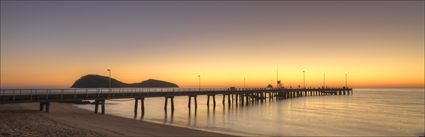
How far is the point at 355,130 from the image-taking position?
34.3 m

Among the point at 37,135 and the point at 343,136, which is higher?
the point at 37,135

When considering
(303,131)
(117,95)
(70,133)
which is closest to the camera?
(70,133)

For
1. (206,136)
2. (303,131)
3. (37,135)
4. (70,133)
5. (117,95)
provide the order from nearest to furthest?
(37,135), (70,133), (206,136), (303,131), (117,95)

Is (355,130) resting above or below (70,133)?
below

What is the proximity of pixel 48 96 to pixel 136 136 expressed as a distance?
696 inches

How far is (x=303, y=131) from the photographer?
107 ft

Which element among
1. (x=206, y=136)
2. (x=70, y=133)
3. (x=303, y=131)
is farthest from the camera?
(x=303, y=131)

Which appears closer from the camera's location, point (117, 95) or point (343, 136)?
point (343, 136)

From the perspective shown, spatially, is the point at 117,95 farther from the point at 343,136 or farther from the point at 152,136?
the point at 343,136

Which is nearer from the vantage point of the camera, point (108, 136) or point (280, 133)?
point (108, 136)

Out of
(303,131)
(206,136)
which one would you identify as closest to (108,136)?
(206,136)

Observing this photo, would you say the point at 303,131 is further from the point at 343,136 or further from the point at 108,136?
the point at 108,136

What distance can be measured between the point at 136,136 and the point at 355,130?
22944 mm

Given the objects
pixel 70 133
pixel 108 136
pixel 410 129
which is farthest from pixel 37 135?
pixel 410 129
